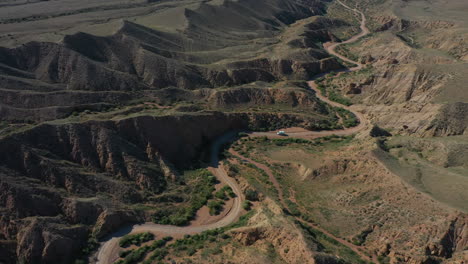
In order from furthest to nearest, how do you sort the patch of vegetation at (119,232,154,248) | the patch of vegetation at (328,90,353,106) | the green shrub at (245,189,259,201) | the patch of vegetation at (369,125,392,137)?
the patch of vegetation at (328,90,353,106)
the patch of vegetation at (369,125,392,137)
the green shrub at (245,189,259,201)
the patch of vegetation at (119,232,154,248)

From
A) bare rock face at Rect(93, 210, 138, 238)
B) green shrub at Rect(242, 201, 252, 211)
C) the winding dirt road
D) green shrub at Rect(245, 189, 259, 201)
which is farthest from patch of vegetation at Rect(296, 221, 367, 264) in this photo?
bare rock face at Rect(93, 210, 138, 238)

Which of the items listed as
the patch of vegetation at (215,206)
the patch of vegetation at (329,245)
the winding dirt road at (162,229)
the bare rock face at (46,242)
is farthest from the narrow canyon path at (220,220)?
the bare rock face at (46,242)

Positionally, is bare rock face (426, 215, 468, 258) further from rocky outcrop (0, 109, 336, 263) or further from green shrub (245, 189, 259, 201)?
rocky outcrop (0, 109, 336, 263)

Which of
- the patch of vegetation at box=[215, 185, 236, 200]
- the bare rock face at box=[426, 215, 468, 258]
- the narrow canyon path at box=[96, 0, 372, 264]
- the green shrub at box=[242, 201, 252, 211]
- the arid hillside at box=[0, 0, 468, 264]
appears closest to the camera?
the bare rock face at box=[426, 215, 468, 258]

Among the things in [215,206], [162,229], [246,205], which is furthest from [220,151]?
[162,229]

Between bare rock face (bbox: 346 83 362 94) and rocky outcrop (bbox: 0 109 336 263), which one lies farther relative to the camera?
bare rock face (bbox: 346 83 362 94)

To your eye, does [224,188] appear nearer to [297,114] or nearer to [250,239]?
[250,239]

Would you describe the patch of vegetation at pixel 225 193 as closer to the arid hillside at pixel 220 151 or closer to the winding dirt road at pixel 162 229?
the arid hillside at pixel 220 151

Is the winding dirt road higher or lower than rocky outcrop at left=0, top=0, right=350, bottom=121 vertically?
lower

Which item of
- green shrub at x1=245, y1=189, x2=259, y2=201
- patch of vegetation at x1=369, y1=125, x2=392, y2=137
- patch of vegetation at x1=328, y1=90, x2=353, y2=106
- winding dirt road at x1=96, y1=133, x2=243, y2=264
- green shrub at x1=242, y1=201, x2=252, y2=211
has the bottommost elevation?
winding dirt road at x1=96, y1=133, x2=243, y2=264

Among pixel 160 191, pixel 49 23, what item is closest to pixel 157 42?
pixel 49 23
